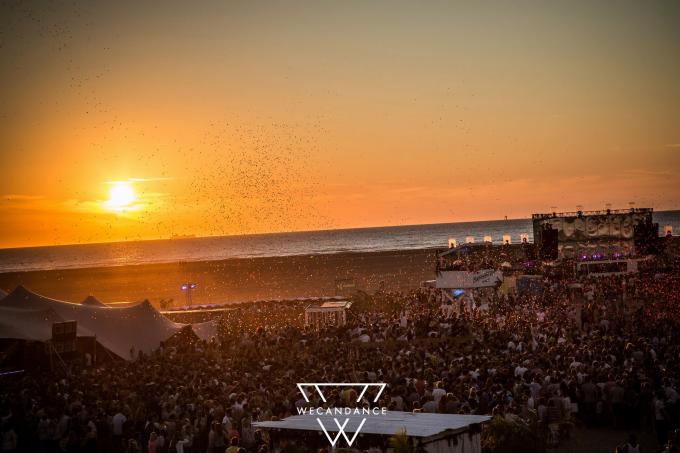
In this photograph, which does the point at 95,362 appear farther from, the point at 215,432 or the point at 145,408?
the point at 215,432

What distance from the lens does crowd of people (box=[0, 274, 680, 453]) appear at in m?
14.2

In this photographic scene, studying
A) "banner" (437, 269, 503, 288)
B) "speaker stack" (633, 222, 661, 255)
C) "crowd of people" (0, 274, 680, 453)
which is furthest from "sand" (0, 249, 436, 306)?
"crowd of people" (0, 274, 680, 453)

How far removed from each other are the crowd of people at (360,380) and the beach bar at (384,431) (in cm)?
36

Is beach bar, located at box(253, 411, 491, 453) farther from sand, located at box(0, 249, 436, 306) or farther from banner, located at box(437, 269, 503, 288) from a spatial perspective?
→ sand, located at box(0, 249, 436, 306)

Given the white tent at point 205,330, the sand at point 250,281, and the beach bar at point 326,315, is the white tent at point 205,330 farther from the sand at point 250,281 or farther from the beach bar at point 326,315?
the sand at point 250,281

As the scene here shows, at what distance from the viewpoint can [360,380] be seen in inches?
668

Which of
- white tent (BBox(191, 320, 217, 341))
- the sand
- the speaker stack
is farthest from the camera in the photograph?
the sand

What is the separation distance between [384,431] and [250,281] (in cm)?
8967

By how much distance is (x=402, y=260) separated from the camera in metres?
118

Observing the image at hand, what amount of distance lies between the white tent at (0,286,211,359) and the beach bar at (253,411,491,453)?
594 inches

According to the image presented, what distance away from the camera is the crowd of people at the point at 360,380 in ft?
46.7

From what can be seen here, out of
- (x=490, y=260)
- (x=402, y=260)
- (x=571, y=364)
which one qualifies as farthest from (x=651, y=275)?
(x=402, y=260)

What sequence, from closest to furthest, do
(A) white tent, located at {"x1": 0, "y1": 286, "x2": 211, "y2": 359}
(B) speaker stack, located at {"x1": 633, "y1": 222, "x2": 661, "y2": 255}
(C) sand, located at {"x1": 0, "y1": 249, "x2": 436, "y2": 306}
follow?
1. (A) white tent, located at {"x1": 0, "y1": 286, "x2": 211, "y2": 359}
2. (B) speaker stack, located at {"x1": 633, "y1": 222, "x2": 661, "y2": 255}
3. (C) sand, located at {"x1": 0, "y1": 249, "x2": 436, "y2": 306}

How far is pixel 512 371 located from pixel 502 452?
19.0 ft
